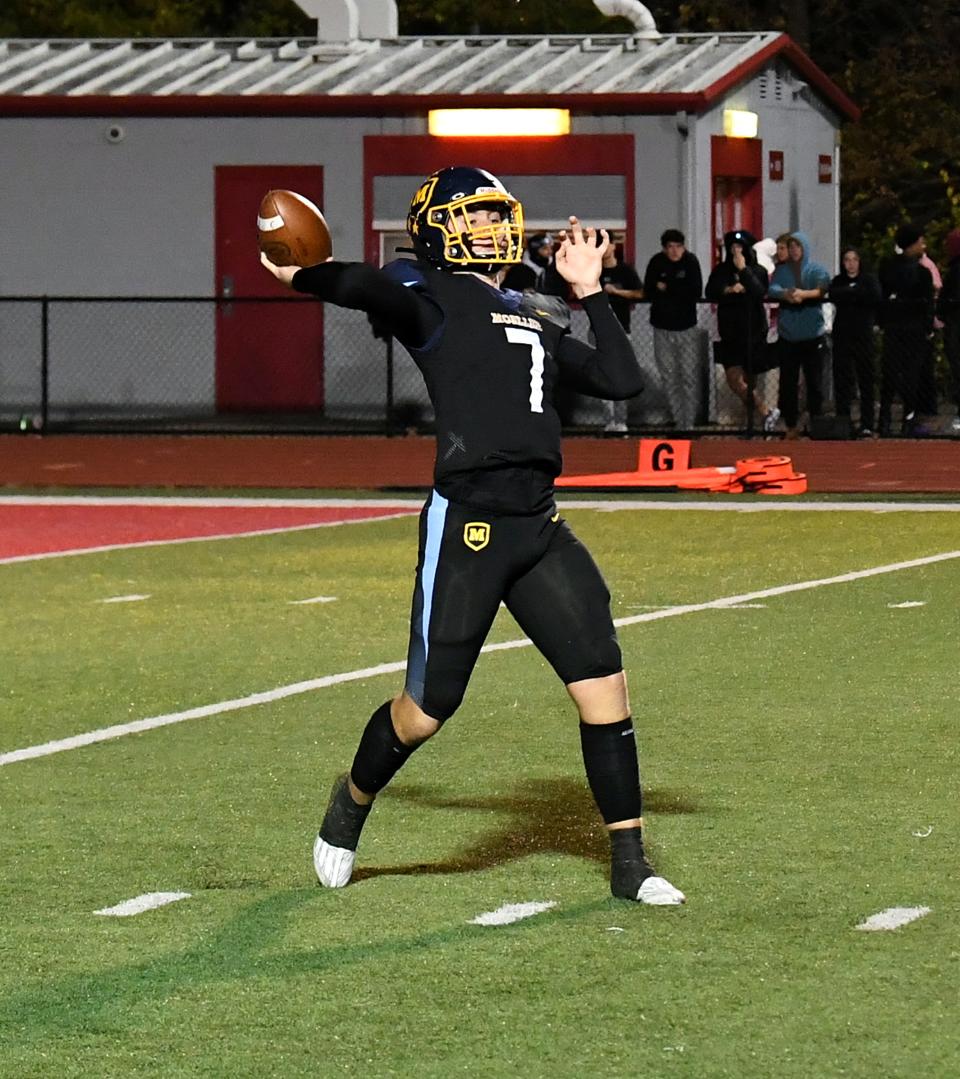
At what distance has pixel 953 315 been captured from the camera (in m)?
24.2

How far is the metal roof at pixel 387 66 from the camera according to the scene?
29125 mm

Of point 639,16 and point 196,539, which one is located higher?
point 639,16

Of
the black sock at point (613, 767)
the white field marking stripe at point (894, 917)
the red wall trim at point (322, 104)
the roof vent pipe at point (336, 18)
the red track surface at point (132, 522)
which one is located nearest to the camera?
the white field marking stripe at point (894, 917)

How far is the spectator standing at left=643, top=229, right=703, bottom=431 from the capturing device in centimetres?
2489

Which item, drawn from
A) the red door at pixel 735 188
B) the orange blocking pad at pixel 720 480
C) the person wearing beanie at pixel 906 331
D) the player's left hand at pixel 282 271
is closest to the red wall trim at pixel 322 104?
the red door at pixel 735 188

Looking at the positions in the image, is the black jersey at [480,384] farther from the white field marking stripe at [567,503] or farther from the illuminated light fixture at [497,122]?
the illuminated light fixture at [497,122]

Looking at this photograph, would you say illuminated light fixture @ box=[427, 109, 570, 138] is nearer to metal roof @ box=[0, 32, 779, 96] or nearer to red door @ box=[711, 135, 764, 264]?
metal roof @ box=[0, 32, 779, 96]

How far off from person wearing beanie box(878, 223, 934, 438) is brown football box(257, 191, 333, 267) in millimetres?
17248

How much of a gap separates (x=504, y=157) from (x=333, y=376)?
115 inches

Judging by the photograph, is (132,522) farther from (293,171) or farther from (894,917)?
(894,917)

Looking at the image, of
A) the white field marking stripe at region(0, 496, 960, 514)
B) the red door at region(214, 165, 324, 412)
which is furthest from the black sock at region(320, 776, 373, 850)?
the red door at region(214, 165, 324, 412)

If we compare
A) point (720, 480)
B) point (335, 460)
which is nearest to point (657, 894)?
point (720, 480)

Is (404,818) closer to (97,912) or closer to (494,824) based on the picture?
(494,824)

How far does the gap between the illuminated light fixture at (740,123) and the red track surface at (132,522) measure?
372 inches
